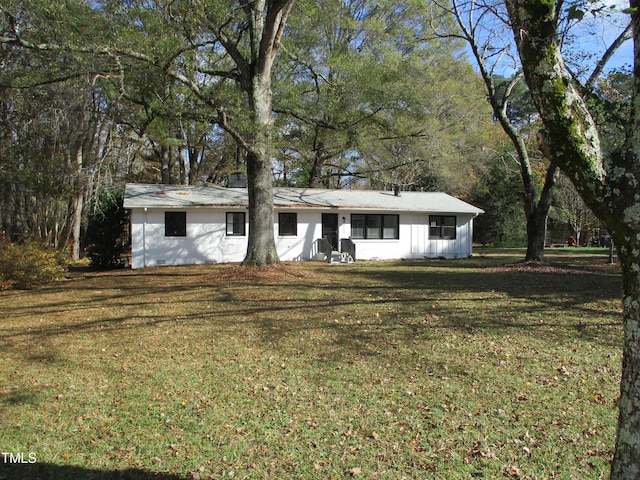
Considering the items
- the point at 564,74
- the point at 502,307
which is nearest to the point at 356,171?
the point at 502,307

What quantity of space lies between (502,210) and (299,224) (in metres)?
19.2

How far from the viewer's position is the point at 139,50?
10.8 meters

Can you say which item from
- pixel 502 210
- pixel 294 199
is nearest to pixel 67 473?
pixel 294 199

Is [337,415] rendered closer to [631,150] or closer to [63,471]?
[63,471]

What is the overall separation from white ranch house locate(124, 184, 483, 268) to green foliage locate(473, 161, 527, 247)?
1074 cm

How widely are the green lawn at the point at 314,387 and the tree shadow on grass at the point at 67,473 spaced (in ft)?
0.06

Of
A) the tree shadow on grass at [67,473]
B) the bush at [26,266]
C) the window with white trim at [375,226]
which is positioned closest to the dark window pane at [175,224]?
the bush at [26,266]

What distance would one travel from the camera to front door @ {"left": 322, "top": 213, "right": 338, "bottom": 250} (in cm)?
2078

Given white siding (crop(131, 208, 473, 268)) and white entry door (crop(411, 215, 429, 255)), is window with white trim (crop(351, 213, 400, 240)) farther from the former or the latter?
white entry door (crop(411, 215, 429, 255))

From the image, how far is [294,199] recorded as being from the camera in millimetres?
20938

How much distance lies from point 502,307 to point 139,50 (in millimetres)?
10290

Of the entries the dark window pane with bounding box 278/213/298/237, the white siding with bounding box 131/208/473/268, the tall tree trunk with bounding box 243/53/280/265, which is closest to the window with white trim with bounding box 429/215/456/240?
the white siding with bounding box 131/208/473/268

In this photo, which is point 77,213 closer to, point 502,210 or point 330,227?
point 330,227

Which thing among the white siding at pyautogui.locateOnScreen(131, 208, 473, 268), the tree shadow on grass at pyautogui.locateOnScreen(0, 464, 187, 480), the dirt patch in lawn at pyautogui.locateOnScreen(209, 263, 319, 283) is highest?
the white siding at pyautogui.locateOnScreen(131, 208, 473, 268)
